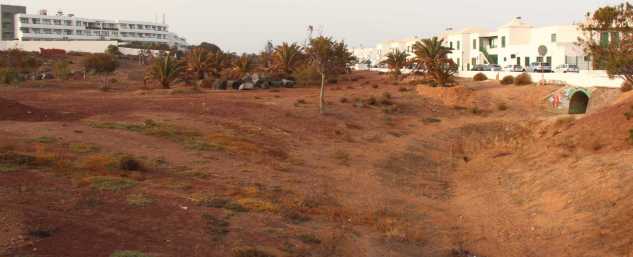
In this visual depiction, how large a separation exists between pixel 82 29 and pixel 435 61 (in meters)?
99.2

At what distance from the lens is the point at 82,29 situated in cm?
12650

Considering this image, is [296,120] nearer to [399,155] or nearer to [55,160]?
[399,155]

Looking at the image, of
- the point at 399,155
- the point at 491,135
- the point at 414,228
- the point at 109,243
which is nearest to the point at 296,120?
the point at 399,155

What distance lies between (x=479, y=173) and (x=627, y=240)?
9101 millimetres

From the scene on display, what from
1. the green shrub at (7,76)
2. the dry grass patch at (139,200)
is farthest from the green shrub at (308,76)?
the dry grass patch at (139,200)

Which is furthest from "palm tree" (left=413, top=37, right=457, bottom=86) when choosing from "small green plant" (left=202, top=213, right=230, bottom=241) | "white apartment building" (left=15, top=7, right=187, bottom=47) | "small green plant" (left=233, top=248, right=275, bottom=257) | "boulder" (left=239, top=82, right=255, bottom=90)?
"white apartment building" (left=15, top=7, right=187, bottom=47)

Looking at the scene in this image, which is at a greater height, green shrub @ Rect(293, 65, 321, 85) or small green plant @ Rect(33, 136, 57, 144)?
green shrub @ Rect(293, 65, 321, 85)

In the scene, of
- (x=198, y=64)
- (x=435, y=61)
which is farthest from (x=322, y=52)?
(x=198, y=64)

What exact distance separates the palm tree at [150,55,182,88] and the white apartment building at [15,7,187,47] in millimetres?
81478

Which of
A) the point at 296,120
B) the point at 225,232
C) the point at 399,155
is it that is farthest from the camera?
the point at 296,120

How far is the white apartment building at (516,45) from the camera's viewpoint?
5894cm

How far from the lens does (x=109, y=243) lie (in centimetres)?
972

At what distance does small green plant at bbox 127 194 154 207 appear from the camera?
12407 millimetres

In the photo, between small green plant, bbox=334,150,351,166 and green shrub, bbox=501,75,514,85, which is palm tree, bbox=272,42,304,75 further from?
small green plant, bbox=334,150,351,166
